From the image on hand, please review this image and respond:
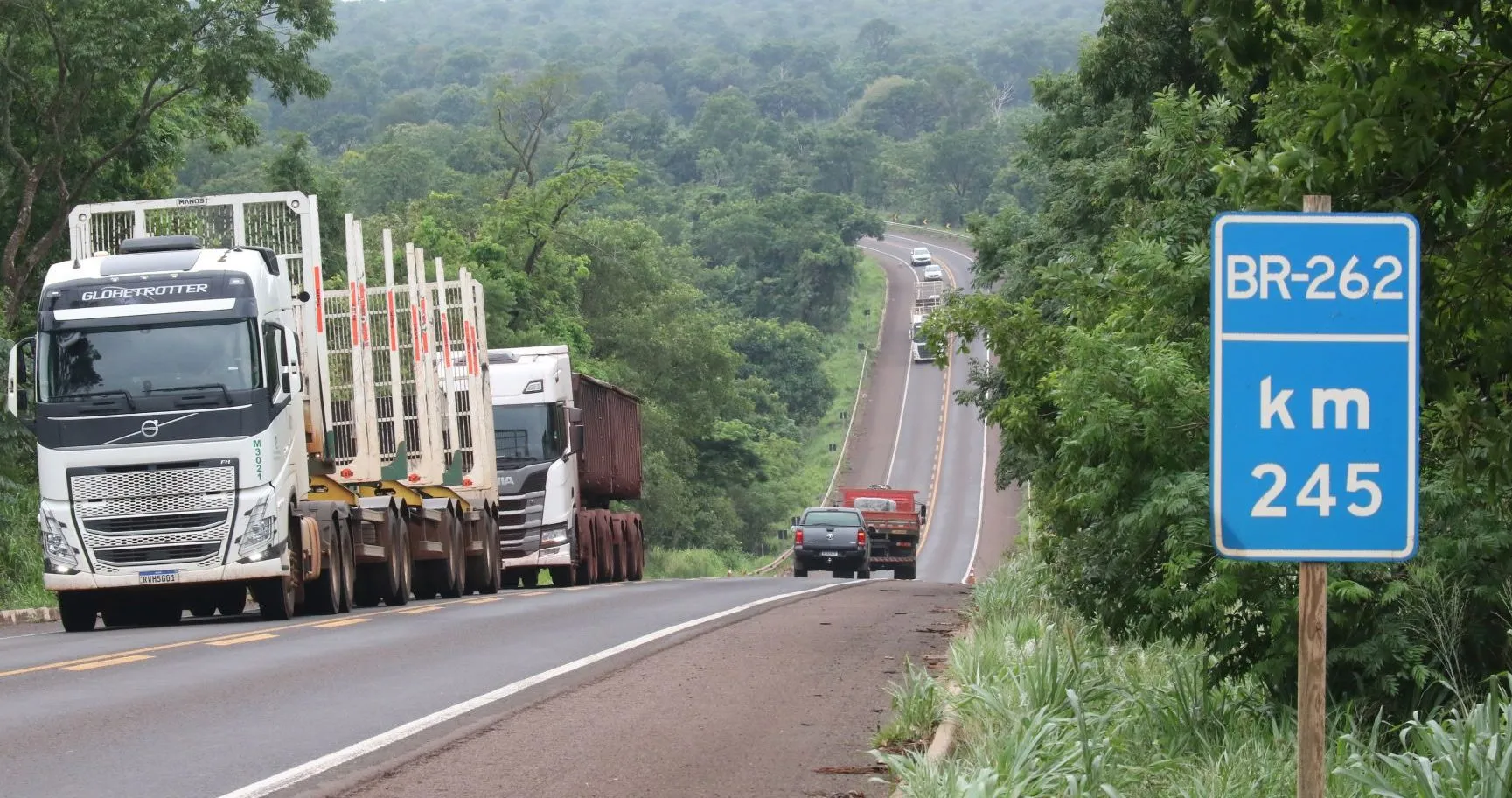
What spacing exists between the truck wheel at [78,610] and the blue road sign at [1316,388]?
1596 centimetres

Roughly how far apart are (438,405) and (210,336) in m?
7.05

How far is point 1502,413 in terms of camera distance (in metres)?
7.85

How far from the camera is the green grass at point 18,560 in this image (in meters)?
23.3

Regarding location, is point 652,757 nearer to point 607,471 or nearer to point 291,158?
point 607,471

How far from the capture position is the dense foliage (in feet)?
23.7

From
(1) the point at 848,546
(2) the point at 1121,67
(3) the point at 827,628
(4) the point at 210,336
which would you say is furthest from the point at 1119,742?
(1) the point at 848,546

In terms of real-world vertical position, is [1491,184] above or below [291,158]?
below

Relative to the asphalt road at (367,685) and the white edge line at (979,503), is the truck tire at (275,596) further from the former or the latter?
the white edge line at (979,503)

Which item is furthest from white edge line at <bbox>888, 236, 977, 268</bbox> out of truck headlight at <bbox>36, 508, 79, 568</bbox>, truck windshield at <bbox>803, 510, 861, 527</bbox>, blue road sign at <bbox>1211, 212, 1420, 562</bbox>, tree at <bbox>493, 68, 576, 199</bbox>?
blue road sign at <bbox>1211, 212, 1420, 562</bbox>

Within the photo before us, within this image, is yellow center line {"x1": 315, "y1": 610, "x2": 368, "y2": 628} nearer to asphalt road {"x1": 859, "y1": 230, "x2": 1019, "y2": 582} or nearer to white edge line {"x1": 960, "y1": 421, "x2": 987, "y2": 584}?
white edge line {"x1": 960, "y1": 421, "x2": 987, "y2": 584}

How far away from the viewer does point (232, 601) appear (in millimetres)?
20875

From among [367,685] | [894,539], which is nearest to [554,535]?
[367,685]

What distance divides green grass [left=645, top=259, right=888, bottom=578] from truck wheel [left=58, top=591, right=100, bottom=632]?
102ft

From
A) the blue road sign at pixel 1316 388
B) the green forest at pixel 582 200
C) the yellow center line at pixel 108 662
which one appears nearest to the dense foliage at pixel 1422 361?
the blue road sign at pixel 1316 388
